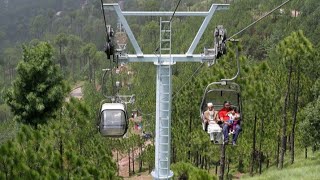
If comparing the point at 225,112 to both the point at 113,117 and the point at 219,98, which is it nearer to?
the point at 219,98

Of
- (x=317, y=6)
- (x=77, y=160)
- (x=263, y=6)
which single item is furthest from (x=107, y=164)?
(x=263, y=6)

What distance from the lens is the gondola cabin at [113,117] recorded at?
446 inches

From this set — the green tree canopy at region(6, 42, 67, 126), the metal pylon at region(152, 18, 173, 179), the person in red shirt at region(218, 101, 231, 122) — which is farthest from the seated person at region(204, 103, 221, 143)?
the green tree canopy at region(6, 42, 67, 126)

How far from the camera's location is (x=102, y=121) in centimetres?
1148

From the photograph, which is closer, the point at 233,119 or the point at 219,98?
the point at 233,119

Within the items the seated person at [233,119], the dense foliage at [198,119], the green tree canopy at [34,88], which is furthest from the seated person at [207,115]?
the green tree canopy at [34,88]

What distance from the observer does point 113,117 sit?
11.4 m

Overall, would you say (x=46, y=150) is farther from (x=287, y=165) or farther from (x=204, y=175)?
(x=287, y=165)

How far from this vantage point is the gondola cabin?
1134cm

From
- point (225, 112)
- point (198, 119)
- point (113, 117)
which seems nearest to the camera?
point (113, 117)


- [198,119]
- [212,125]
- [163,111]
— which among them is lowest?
[198,119]

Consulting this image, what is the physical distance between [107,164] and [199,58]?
17.3 metres

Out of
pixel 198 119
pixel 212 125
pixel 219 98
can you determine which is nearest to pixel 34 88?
pixel 219 98

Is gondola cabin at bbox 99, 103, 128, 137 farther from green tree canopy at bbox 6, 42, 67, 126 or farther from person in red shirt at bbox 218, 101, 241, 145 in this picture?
green tree canopy at bbox 6, 42, 67, 126
